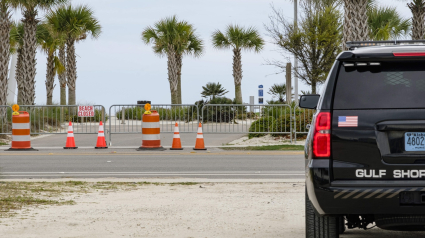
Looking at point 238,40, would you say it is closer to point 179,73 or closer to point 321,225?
point 179,73

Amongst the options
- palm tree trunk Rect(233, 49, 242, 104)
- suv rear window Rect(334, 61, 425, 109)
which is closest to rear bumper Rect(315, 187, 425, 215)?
suv rear window Rect(334, 61, 425, 109)

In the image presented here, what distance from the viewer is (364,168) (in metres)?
4.35

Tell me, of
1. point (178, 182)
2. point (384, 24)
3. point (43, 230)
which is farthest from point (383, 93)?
point (384, 24)

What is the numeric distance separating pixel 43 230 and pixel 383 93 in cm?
387

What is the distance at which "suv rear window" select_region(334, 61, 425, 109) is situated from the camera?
437 cm

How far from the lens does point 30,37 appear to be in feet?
92.8

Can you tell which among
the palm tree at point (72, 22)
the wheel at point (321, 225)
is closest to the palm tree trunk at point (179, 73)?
the palm tree at point (72, 22)

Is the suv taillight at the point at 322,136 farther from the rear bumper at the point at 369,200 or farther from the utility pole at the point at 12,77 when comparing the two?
the utility pole at the point at 12,77

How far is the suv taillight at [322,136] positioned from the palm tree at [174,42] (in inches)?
1431

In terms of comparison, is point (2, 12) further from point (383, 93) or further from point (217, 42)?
point (383, 93)

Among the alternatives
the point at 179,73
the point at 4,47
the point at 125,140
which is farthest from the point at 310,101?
the point at 179,73

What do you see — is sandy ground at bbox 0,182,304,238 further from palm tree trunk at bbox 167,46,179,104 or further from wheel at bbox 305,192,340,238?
palm tree trunk at bbox 167,46,179,104

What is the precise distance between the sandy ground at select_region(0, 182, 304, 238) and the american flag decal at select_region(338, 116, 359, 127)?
2.04 metres

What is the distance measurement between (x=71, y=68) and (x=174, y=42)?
737cm
